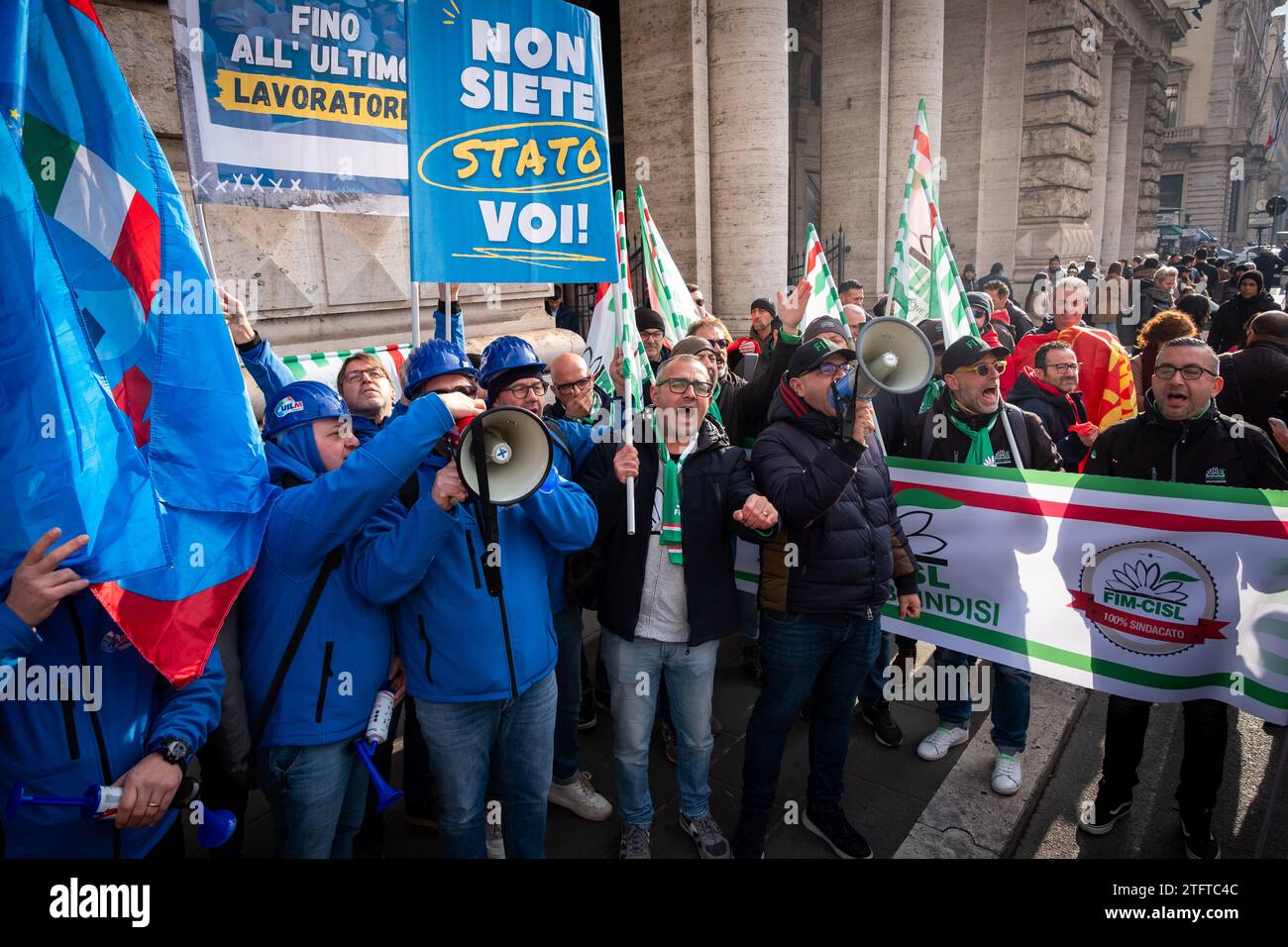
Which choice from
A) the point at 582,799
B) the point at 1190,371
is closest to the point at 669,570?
the point at 582,799

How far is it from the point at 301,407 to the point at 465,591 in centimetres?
81

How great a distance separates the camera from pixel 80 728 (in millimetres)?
2111

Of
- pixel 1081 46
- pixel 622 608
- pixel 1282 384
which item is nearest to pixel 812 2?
pixel 1081 46

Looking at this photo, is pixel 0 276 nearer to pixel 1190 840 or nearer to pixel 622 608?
pixel 622 608

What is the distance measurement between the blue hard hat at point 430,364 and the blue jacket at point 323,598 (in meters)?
0.49

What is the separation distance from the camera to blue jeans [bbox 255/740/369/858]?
2.46 m

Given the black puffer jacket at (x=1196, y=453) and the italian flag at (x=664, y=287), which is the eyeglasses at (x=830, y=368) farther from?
the italian flag at (x=664, y=287)

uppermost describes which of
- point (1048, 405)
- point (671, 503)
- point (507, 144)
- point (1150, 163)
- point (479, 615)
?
point (1150, 163)

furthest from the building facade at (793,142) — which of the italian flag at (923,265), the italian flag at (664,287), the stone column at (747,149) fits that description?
the italian flag at (923,265)

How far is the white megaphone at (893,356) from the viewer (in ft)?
9.48

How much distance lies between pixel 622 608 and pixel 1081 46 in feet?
80.5

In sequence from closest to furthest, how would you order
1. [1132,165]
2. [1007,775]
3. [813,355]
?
1. [813,355]
2. [1007,775]
3. [1132,165]

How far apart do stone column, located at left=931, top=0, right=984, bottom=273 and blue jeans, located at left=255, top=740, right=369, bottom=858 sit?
67.8ft

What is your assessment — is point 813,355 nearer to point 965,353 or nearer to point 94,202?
point 965,353
